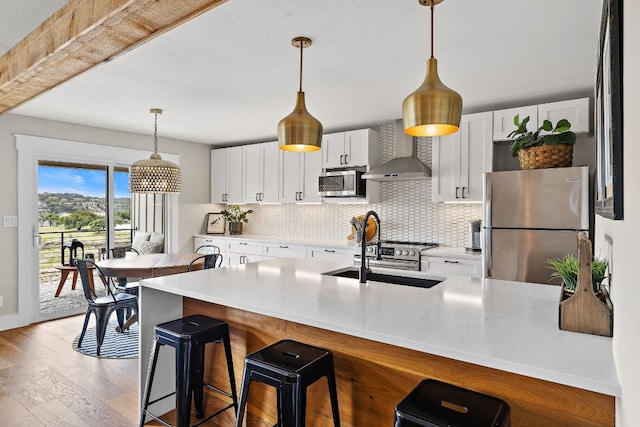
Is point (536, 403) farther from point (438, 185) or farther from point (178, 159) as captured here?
point (178, 159)

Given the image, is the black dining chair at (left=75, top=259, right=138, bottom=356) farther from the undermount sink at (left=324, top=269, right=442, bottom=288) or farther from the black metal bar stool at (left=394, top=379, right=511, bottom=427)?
the black metal bar stool at (left=394, top=379, right=511, bottom=427)

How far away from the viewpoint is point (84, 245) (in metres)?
4.92

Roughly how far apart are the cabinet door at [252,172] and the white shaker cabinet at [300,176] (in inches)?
16.1

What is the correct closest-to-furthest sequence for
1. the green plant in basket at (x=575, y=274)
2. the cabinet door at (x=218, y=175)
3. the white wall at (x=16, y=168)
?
the green plant in basket at (x=575, y=274)
the white wall at (x=16, y=168)
the cabinet door at (x=218, y=175)

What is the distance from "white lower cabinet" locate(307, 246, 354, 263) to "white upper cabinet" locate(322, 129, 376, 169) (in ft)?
3.39

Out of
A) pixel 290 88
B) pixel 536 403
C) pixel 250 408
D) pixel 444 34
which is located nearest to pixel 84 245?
pixel 290 88

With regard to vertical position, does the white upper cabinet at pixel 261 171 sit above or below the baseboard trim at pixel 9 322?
above

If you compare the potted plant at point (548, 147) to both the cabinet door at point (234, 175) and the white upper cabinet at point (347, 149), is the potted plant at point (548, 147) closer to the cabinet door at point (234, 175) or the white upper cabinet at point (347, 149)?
the white upper cabinet at point (347, 149)

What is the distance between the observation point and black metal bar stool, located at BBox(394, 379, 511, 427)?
1.20m

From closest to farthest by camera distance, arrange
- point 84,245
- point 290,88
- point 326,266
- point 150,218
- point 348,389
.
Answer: point 348,389
point 326,266
point 290,88
point 84,245
point 150,218

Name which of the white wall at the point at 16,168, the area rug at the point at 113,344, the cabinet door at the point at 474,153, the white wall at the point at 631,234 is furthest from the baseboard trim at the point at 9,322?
the white wall at the point at 631,234

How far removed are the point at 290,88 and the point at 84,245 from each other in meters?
3.46

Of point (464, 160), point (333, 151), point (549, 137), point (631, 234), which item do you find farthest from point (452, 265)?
point (631, 234)

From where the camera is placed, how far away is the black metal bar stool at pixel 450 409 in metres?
1.20
